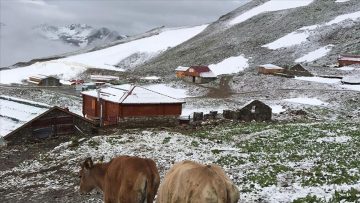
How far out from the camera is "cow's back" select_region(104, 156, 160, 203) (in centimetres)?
1234

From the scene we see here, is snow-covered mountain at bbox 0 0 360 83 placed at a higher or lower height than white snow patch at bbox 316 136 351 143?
higher

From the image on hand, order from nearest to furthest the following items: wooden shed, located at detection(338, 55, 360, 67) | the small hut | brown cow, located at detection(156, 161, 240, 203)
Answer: brown cow, located at detection(156, 161, 240, 203) < wooden shed, located at detection(338, 55, 360, 67) < the small hut

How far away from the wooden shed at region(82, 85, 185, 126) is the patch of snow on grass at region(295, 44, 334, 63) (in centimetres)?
8046

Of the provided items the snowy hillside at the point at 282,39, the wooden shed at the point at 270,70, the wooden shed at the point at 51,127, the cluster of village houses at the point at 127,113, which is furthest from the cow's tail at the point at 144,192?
the snowy hillside at the point at 282,39

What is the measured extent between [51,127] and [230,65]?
91956 mm

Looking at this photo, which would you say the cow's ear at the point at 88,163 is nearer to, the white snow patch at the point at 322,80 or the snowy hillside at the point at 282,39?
the white snow patch at the point at 322,80

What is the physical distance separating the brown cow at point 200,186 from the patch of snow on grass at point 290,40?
5310 inches

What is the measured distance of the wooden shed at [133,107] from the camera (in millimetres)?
47312

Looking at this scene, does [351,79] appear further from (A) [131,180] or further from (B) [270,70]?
(A) [131,180]

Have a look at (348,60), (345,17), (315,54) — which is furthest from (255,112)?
(345,17)

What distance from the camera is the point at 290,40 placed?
14375cm

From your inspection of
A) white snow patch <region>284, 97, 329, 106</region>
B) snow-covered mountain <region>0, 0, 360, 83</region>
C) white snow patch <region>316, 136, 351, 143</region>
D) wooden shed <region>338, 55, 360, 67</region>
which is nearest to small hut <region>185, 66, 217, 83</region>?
snow-covered mountain <region>0, 0, 360, 83</region>

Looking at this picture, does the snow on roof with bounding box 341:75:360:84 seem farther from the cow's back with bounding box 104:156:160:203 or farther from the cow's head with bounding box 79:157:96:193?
the cow's back with bounding box 104:156:160:203

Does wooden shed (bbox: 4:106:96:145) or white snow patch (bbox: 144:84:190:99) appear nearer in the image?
wooden shed (bbox: 4:106:96:145)
